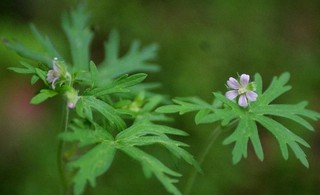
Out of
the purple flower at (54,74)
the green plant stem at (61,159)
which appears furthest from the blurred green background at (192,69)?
the purple flower at (54,74)

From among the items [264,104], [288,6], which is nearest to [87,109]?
[264,104]

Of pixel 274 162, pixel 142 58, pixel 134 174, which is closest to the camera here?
pixel 142 58

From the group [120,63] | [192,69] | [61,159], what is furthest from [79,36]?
[192,69]

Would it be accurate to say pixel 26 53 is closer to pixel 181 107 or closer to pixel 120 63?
pixel 120 63

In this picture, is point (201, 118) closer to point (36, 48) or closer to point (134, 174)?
point (134, 174)

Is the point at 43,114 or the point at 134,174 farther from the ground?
the point at 43,114

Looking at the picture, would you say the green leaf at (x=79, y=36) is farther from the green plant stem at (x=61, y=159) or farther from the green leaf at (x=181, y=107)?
the green leaf at (x=181, y=107)
